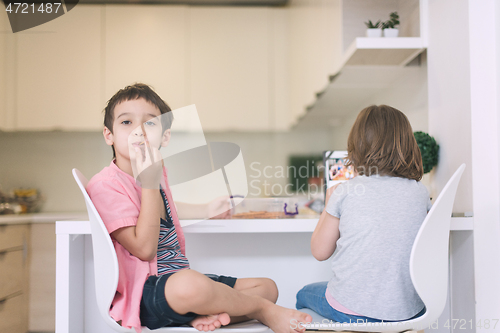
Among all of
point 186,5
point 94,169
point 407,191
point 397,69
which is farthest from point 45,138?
point 397,69

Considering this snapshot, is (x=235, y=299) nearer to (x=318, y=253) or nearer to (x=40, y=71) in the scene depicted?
(x=318, y=253)

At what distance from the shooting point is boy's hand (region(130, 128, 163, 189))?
0.66 meters

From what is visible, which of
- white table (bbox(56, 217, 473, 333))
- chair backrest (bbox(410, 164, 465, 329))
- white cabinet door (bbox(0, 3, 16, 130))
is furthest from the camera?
white cabinet door (bbox(0, 3, 16, 130))

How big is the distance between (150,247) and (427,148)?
33.2 inches

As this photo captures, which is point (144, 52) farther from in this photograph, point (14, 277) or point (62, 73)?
point (14, 277)

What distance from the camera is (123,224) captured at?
2.02ft

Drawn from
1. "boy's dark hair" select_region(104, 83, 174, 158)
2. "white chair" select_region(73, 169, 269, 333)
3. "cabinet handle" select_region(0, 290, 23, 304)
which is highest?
"boy's dark hair" select_region(104, 83, 174, 158)

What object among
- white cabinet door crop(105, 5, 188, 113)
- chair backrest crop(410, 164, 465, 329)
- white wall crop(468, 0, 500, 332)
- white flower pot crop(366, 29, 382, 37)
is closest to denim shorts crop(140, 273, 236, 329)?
chair backrest crop(410, 164, 465, 329)

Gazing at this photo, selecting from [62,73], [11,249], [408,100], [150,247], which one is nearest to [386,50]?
[408,100]

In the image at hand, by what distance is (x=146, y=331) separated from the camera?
581 mm

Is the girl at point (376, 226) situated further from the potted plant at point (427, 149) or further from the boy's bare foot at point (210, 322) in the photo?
the potted plant at point (427, 149)

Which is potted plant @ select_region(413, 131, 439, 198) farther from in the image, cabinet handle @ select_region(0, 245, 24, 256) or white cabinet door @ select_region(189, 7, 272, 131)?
cabinet handle @ select_region(0, 245, 24, 256)

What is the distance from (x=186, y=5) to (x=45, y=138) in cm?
77

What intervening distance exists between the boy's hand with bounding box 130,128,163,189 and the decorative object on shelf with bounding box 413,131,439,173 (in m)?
0.77
